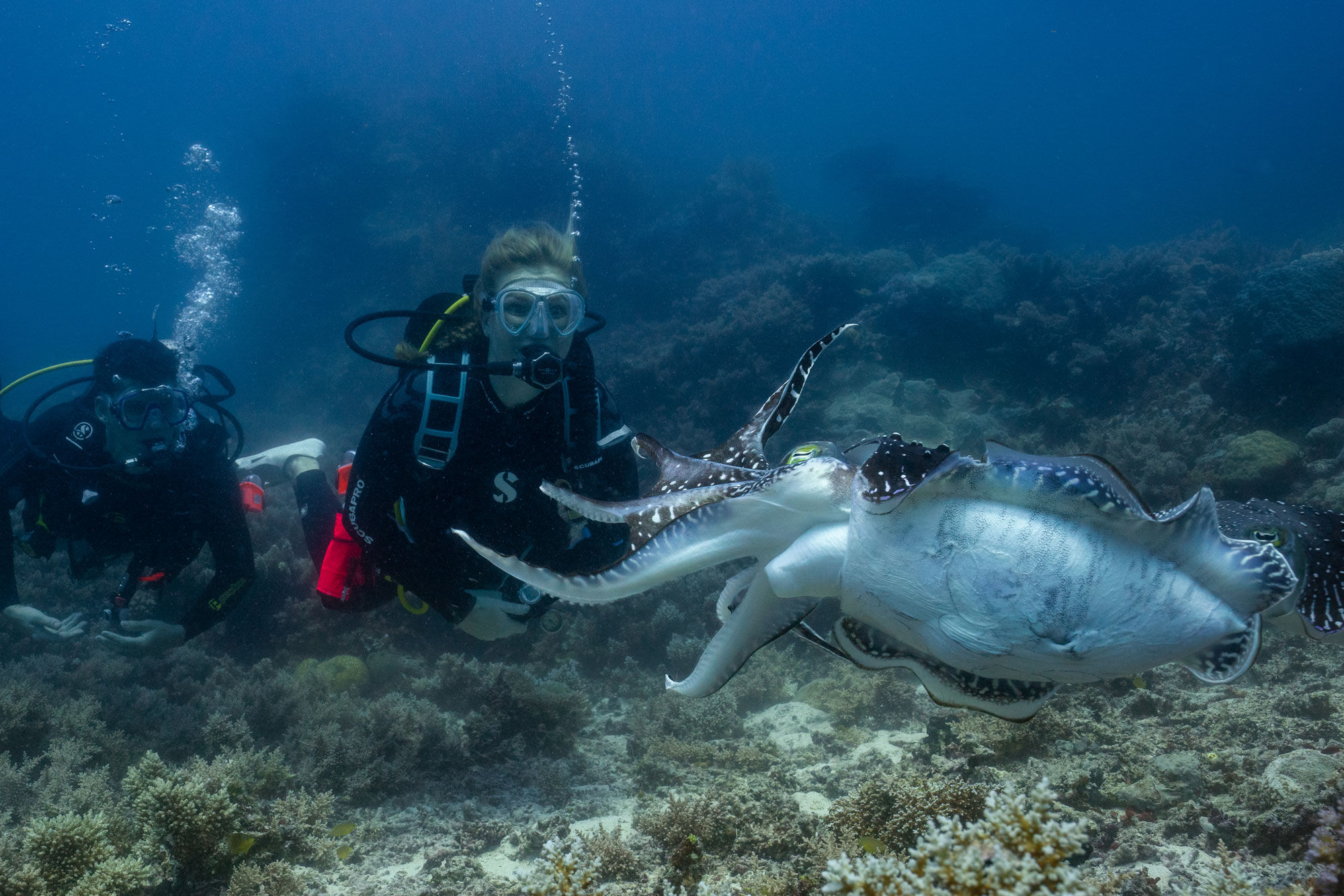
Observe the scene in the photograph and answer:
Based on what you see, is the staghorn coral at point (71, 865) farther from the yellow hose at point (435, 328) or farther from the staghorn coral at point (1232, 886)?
the staghorn coral at point (1232, 886)

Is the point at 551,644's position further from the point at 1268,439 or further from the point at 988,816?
the point at 1268,439

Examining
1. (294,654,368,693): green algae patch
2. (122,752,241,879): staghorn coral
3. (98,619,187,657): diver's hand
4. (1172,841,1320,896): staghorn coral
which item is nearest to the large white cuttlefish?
(1172,841,1320,896): staghorn coral

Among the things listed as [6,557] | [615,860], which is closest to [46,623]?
[6,557]

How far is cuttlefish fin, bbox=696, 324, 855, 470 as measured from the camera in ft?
7.60

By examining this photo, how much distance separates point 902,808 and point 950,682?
1.46 m

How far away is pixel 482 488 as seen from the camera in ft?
16.0

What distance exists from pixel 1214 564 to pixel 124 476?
862 centimetres

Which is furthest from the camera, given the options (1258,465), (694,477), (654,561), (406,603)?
(1258,465)

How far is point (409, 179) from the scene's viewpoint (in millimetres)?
28875

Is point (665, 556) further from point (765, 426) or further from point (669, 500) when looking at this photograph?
point (765, 426)

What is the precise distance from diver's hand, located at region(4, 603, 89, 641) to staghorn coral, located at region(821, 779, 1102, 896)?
8.16 meters

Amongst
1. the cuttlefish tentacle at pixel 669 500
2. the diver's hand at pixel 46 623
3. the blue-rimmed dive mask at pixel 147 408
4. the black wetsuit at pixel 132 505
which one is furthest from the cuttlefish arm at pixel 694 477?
the diver's hand at pixel 46 623

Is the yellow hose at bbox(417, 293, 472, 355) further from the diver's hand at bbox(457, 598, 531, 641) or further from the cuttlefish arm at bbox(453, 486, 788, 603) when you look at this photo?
the cuttlefish arm at bbox(453, 486, 788, 603)

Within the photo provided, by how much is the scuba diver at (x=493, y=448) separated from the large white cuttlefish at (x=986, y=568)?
2931mm
